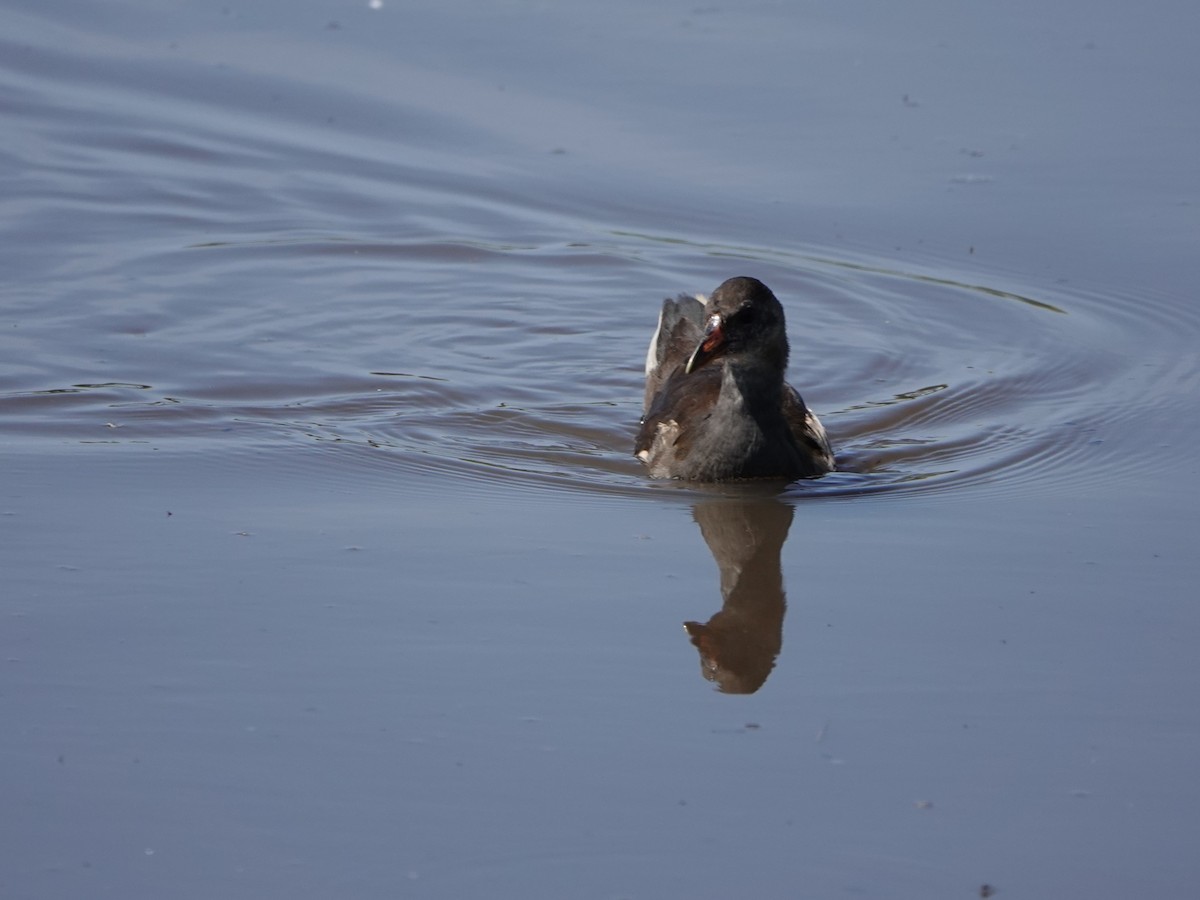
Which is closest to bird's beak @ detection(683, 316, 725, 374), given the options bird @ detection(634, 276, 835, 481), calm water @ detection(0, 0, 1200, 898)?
bird @ detection(634, 276, 835, 481)

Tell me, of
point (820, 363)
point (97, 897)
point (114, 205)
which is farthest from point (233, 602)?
point (114, 205)

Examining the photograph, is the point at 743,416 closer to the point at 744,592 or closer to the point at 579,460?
the point at 579,460

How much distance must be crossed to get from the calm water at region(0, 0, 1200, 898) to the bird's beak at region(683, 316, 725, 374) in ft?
2.14

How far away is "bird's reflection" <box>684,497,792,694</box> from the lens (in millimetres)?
6664

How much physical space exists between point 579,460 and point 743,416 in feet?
3.38

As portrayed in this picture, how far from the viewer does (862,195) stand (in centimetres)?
1312

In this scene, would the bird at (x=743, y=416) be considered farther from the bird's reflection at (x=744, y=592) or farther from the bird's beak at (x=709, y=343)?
the bird's reflection at (x=744, y=592)

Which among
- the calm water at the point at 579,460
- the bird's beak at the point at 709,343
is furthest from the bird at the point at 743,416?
the calm water at the point at 579,460

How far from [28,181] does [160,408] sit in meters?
4.86

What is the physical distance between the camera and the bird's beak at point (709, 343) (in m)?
→ 8.98

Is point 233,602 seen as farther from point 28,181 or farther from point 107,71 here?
point 107,71

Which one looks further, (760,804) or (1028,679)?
(1028,679)

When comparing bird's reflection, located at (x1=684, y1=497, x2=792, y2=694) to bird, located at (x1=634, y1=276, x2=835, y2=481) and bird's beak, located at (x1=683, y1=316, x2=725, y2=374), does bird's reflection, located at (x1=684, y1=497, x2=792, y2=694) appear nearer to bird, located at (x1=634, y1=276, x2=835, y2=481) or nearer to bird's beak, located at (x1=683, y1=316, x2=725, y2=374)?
bird, located at (x1=634, y1=276, x2=835, y2=481)

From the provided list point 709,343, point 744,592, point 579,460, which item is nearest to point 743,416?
point 709,343
